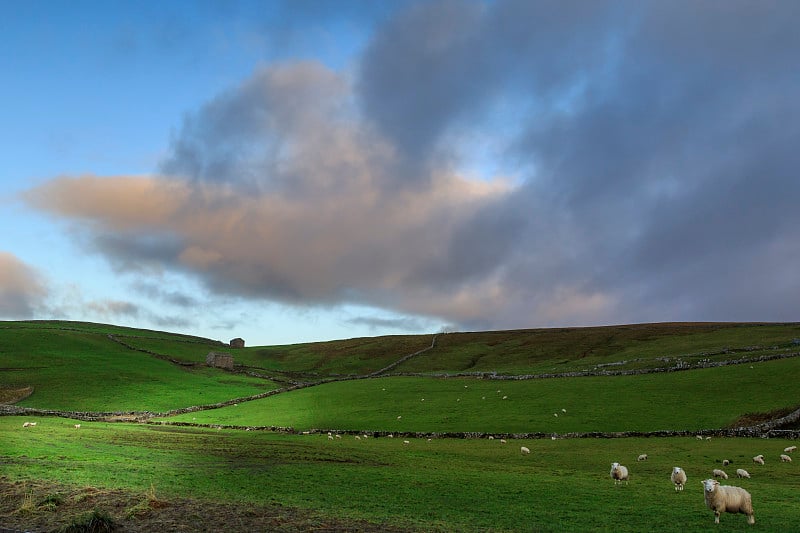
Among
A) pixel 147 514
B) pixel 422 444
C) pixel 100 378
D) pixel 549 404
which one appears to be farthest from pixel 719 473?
pixel 100 378

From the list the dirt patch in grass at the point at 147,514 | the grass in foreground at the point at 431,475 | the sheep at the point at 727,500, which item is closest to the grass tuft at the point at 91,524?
the dirt patch in grass at the point at 147,514

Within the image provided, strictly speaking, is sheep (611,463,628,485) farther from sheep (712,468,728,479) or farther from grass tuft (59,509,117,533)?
grass tuft (59,509,117,533)

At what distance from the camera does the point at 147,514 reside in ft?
56.5

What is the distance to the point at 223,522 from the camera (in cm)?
1667

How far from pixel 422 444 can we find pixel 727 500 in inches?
1130

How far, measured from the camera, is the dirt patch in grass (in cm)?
1602

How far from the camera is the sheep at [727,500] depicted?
17.6 metres

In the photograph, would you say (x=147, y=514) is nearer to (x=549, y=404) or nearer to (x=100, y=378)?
(x=549, y=404)

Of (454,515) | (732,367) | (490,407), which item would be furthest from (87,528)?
(732,367)

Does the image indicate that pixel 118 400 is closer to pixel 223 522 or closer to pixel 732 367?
pixel 223 522

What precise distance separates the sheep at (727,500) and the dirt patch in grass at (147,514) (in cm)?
1064

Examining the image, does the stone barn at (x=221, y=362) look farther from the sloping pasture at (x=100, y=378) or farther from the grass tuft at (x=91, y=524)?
the grass tuft at (x=91, y=524)

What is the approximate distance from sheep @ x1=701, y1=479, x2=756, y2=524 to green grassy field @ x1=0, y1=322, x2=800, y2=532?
47 cm

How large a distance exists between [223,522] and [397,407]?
151 feet
